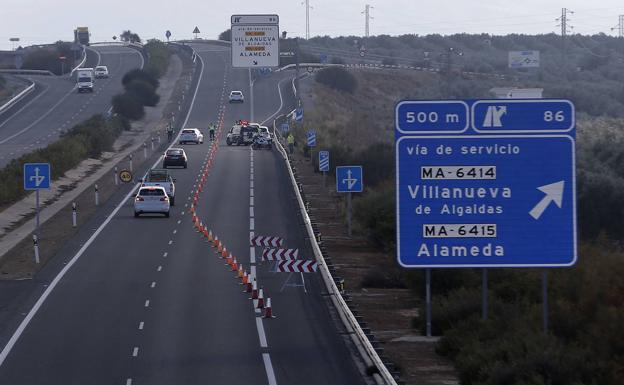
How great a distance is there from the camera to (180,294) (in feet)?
102

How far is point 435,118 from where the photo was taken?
625 inches

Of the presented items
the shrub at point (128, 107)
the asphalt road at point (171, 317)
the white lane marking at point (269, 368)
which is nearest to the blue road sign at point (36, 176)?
the asphalt road at point (171, 317)

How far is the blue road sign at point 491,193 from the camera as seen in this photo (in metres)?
15.7

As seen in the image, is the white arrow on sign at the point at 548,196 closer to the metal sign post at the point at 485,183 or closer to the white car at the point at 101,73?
the metal sign post at the point at 485,183

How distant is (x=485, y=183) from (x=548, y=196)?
31.9 inches

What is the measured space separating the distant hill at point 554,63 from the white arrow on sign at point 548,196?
53.9m

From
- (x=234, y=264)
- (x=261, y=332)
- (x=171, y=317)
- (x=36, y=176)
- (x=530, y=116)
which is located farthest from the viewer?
(x=36, y=176)

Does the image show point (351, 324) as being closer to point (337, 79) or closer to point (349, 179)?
point (349, 179)

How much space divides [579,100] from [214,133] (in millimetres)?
27385

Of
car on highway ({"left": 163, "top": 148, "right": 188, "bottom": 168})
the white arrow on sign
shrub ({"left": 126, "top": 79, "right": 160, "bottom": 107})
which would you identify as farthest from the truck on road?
the white arrow on sign

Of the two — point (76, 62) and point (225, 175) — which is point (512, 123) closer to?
point (225, 175)

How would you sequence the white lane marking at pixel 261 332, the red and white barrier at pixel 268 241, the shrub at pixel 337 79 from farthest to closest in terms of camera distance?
the shrub at pixel 337 79, the red and white barrier at pixel 268 241, the white lane marking at pixel 261 332

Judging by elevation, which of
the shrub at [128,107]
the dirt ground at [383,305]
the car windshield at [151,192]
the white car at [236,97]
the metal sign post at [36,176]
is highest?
the white car at [236,97]

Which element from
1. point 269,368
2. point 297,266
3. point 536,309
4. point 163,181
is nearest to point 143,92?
point 163,181
